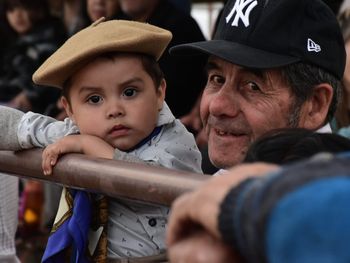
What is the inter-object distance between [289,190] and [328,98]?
1.29m

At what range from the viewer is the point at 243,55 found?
1.98m

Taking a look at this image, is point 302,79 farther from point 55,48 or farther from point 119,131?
point 55,48

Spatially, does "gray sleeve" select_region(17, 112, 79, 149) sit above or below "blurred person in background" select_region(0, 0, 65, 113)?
above

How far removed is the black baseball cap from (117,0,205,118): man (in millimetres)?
1712

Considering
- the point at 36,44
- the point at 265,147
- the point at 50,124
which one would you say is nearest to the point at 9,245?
the point at 50,124

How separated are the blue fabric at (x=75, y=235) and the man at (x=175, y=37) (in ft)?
6.03

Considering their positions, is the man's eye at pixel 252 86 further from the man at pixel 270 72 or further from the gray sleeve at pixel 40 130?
the gray sleeve at pixel 40 130

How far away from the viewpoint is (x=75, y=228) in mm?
1948

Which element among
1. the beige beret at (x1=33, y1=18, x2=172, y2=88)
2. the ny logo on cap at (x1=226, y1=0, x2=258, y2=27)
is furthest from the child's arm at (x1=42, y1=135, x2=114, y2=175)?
the ny logo on cap at (x1=226, y1=0, x2=258, y2=27)

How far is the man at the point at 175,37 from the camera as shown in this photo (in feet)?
12.5

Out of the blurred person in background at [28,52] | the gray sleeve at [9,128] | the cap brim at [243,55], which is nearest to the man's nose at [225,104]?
the cap brim at [243,55]

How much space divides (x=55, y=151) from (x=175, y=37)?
201cm

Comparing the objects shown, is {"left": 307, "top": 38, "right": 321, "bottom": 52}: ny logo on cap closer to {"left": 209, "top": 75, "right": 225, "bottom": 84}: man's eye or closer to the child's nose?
{"left": 209, "top": 75, "right": 225, "bottom": 84}: man's eye

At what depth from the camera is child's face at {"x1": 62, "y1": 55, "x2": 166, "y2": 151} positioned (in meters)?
2.12
